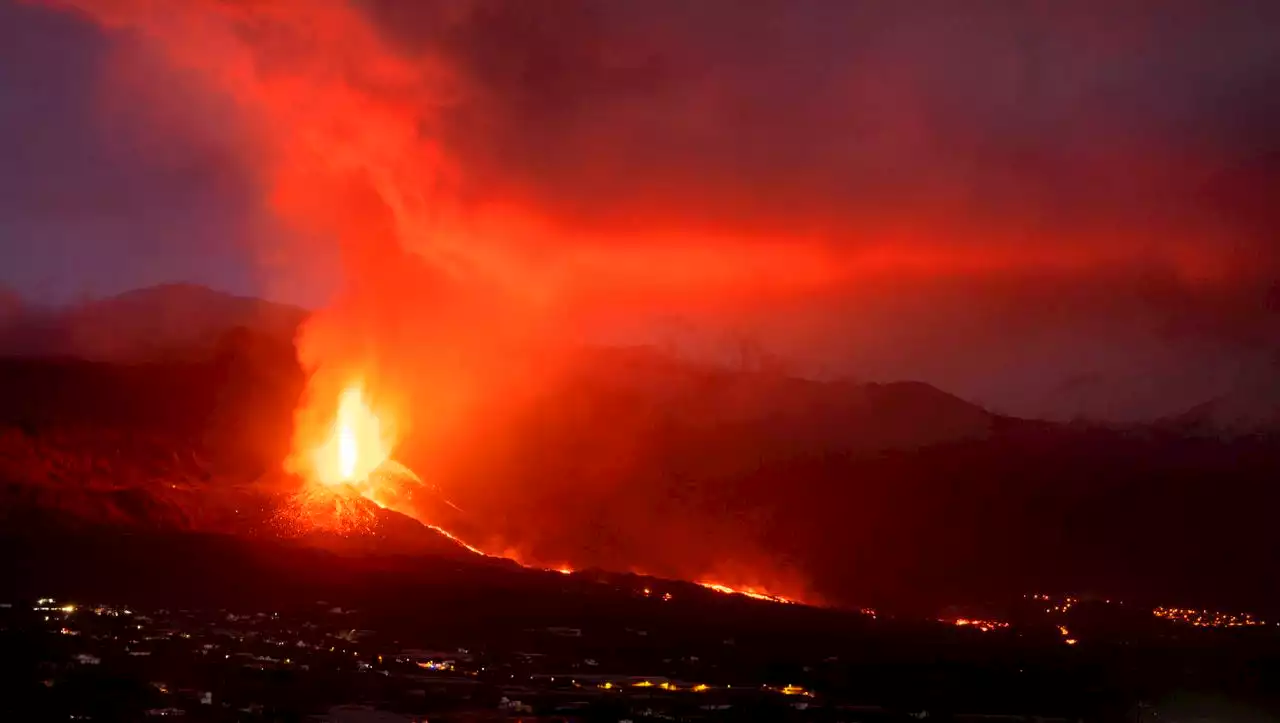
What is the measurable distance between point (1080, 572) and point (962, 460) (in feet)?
93.5

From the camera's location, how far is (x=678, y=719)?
67312 mm

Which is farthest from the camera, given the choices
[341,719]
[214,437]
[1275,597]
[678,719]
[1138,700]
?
[1275,597]

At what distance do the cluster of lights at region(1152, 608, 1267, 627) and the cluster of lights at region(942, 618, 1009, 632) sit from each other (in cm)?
1638

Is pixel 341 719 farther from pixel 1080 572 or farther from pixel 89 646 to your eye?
pixel 1080 572

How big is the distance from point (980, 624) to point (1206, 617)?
1054 inches

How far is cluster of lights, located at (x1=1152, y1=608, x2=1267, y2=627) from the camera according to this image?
439ft

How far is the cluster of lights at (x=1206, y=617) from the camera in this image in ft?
439

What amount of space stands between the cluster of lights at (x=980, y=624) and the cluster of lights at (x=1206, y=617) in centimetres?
1638

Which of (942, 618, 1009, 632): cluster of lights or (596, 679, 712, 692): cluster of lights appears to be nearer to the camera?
(596, 679, 712, 692): cluster of lights

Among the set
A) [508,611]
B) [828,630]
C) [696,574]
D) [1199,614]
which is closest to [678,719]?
[508,611]

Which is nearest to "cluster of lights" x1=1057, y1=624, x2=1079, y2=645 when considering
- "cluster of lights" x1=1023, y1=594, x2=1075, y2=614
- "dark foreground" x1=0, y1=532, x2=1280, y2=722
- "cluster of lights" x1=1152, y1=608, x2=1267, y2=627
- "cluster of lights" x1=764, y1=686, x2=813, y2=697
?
"dark foreground" x1=0, y1=532, x2=1280, y2=722

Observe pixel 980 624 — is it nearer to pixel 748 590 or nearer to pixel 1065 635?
pixel 1065 635

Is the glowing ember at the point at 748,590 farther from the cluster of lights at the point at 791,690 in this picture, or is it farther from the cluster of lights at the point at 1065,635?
the cluster of lights at the point at 791,690

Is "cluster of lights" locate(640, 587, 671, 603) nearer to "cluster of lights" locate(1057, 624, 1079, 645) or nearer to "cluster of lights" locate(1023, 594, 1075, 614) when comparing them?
"cluster of lights" locate(1057, 624, 1079, 645)
